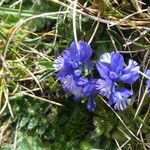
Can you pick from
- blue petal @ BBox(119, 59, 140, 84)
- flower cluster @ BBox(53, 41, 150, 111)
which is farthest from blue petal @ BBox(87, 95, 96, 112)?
blue petal @ BBox(119, 59, 140, 84)

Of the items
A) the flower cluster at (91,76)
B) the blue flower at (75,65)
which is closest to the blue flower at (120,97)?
the flower cluster at (91,76)

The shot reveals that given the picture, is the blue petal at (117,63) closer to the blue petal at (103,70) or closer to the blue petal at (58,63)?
the blue petal at (103,70)

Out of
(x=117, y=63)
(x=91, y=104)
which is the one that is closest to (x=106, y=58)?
(x=117, y=63)

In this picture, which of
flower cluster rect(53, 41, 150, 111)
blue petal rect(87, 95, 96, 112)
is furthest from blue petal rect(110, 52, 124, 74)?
blue petal rect(87, 95, 96, 112)

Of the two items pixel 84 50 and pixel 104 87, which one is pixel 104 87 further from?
pixel 84 50

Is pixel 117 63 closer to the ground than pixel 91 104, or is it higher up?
higher up

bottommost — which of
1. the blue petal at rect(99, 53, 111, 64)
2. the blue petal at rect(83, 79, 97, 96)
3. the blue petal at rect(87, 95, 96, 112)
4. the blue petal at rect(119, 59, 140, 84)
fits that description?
the blue petal at rect(87, 95, 96, 112)

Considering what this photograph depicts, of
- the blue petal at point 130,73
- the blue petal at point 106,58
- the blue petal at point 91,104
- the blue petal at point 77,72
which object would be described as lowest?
the blue petal at point 91,104

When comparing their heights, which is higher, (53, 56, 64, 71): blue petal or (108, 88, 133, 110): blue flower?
(53, 56, 64, 71): blue petal

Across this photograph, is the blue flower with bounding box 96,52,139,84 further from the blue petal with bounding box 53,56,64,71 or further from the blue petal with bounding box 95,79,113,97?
the blue petal with bounding box 53,56,64,71
